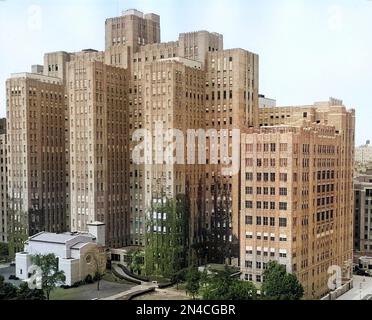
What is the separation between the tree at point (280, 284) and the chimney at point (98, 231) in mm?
4604

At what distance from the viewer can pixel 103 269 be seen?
38.6ft

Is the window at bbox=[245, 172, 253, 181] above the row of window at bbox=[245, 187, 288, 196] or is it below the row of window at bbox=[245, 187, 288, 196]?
above

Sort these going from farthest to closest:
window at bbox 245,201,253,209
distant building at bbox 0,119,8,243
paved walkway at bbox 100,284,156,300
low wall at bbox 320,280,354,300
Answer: distant building at bbox 0,119,8,243 → window at bbox 245,201,253,209 → paved walkway at bbox 100,284,156,300 → low wall at bbox 320,280,354,300

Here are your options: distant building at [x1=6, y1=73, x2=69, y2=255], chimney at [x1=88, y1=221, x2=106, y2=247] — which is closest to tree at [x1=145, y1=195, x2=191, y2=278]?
chimney at [x1=88, y1=221, x2=106, y2=247]

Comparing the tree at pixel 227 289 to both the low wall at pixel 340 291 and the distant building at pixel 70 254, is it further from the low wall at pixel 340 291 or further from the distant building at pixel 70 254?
the distant building at pixel 70 254

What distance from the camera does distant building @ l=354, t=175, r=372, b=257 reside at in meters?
13.1

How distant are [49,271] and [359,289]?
5.69 meters

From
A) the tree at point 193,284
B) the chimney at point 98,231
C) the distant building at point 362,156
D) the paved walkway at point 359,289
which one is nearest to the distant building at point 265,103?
the distant building at point 362,156

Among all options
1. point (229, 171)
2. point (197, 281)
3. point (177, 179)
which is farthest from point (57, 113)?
point (197, 281)

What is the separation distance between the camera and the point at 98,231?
12.6 meters

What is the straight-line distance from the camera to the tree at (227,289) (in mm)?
7515

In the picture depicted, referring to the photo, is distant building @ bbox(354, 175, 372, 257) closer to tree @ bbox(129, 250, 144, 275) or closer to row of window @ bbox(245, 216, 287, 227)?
row of window @ bbox(245, 216, 287, 227)

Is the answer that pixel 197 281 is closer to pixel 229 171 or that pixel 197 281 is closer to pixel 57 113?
pixel 229 171

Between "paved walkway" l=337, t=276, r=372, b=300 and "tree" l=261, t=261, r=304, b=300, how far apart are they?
741 mm
